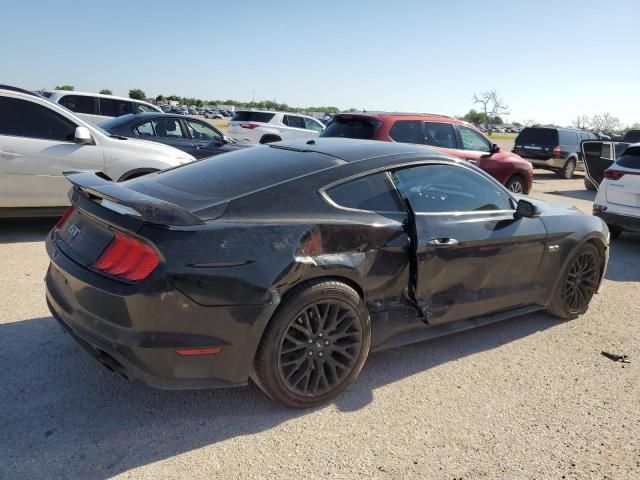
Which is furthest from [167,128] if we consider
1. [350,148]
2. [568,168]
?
[568,168]

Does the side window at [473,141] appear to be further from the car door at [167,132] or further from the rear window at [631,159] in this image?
the car door at [167,132]

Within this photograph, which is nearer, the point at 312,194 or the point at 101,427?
the point at 101,427

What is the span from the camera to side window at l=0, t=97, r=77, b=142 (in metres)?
6.43

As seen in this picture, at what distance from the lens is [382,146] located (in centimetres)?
404

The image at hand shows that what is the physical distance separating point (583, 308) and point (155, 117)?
7978 millimetres

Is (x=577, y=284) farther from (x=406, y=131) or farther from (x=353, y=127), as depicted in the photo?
(x=353, y=127)

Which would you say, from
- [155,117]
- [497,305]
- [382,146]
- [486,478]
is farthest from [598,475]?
[155,117]

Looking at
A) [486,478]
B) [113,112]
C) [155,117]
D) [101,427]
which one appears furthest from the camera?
[113,112]

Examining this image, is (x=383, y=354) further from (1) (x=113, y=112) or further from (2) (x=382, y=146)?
(1) (x=113, y=112)

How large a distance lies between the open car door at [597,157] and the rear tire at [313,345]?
11.1 meters

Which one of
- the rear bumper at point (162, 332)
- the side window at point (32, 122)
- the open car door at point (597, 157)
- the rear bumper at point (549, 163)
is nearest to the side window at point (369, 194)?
the rear bumper at point (162, 332)

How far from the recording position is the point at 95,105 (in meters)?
15.1

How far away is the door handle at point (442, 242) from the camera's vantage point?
3662mm

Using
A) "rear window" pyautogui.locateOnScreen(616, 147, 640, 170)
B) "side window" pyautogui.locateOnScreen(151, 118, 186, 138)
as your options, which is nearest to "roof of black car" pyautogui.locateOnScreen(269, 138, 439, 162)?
"rear window" pyautogui.locateOnScreen(616, 147, 640, 170)
